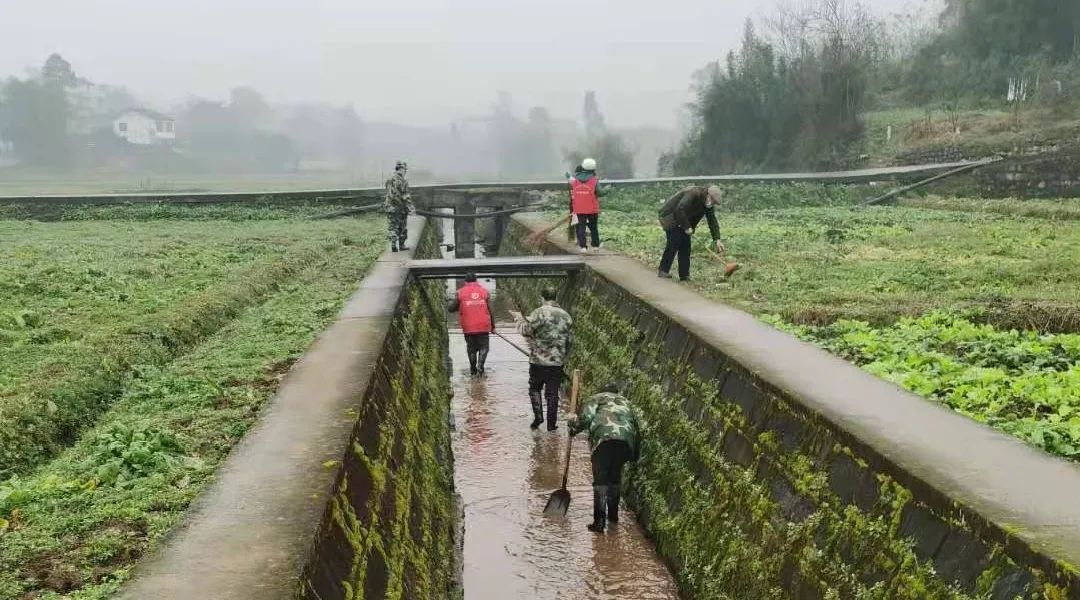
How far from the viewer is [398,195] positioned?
2184cm

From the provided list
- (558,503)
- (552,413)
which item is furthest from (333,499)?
(552,413)

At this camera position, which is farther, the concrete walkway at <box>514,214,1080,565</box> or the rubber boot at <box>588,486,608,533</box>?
the rubber boot at <box>588,486,608,533</box>

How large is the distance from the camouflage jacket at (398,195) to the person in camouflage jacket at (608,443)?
1183cm

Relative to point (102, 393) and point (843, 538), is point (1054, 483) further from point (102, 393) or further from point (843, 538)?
point (102, 393)

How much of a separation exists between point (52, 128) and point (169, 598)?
283ft

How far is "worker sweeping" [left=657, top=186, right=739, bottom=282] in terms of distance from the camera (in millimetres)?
15172

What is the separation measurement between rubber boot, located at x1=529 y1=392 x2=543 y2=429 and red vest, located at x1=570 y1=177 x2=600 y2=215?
5.96 meters

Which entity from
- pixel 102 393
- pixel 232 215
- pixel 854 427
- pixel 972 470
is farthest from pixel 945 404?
pixel 232 215

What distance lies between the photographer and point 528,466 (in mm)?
13477

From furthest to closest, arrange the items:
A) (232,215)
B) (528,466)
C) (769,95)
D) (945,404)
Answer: (769,95), (232,215), (528,466), (945,404)

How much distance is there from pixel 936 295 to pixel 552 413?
5.73 m

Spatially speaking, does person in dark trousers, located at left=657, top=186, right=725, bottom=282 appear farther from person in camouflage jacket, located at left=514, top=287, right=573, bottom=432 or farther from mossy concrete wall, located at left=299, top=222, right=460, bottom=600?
mossy concrete wall, located at left=299, top=222, right=460, bottom=600

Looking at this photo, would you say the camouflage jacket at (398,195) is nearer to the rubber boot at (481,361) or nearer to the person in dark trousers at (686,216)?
the rubber boot at (481,361)

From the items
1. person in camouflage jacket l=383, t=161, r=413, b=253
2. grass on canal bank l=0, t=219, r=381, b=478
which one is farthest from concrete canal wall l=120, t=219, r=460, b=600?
person in camouflage jacket l=383, t=161, r=413, b=253
